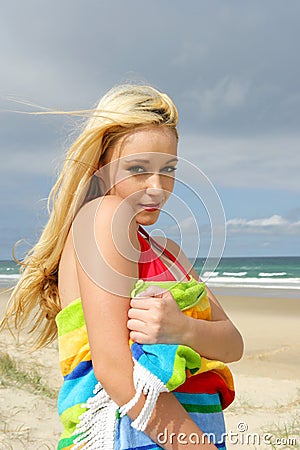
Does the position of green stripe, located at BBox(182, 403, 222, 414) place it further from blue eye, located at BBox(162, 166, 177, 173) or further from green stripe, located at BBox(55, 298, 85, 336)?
blue eye, located at BBox(162, 166, 177, 173)

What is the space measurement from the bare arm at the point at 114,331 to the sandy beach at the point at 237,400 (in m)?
0.83

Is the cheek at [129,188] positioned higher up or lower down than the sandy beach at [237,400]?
higher up

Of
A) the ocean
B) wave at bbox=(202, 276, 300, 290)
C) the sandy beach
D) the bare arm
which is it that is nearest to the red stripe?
the bare arm

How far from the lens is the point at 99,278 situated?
138cm

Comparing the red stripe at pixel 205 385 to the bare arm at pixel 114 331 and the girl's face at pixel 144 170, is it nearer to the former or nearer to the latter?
the bare arm at pixel 114 331

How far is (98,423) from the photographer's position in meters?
1.45

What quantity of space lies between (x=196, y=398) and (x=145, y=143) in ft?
2.32

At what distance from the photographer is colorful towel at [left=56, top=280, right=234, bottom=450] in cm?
142

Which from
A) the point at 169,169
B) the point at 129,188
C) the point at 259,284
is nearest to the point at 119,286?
the point at 129,188

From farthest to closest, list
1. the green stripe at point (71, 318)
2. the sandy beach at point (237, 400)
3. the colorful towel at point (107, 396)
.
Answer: the sandy beach at point (237, 400) → the green stripe at point (71, 318) → the colorful towel at point (107, 396)

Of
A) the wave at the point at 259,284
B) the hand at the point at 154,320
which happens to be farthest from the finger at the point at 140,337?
the wave at the point at 259,284

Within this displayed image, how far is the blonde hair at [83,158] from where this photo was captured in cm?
162

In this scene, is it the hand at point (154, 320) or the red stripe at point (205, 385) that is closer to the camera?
the hand at point (154, 320)

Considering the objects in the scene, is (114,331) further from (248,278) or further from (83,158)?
(248,278)
